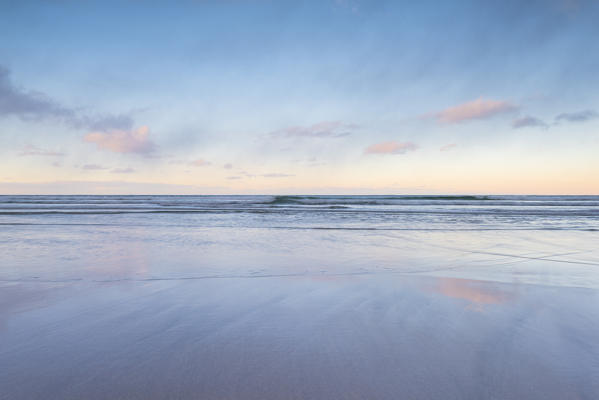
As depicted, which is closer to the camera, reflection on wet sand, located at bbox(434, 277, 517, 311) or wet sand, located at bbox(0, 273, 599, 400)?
wet sand, located at bbox(0, 273, 599, 400)

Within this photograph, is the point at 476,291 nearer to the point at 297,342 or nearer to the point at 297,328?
the point at 297,328

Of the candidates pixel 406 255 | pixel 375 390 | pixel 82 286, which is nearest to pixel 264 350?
pixel 375 390

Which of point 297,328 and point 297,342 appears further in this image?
point 297,328

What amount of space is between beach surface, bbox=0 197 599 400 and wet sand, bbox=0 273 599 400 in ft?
0.04

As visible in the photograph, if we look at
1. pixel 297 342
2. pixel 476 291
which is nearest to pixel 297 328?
pixel 297 342

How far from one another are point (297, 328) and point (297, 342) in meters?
0.27

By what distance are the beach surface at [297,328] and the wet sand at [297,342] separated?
12mm

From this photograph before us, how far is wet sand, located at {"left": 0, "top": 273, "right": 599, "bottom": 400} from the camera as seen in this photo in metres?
1.83

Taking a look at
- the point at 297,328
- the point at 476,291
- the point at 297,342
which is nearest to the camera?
the point at 297,342

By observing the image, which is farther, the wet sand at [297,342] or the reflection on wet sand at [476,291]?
the reflection on wet sand at [476,291]

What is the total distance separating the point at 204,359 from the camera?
2.12m

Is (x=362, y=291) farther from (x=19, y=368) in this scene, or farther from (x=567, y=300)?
(x=19, y=368)

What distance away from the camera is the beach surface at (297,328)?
1.85 m

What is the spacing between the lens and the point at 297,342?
238 cm
